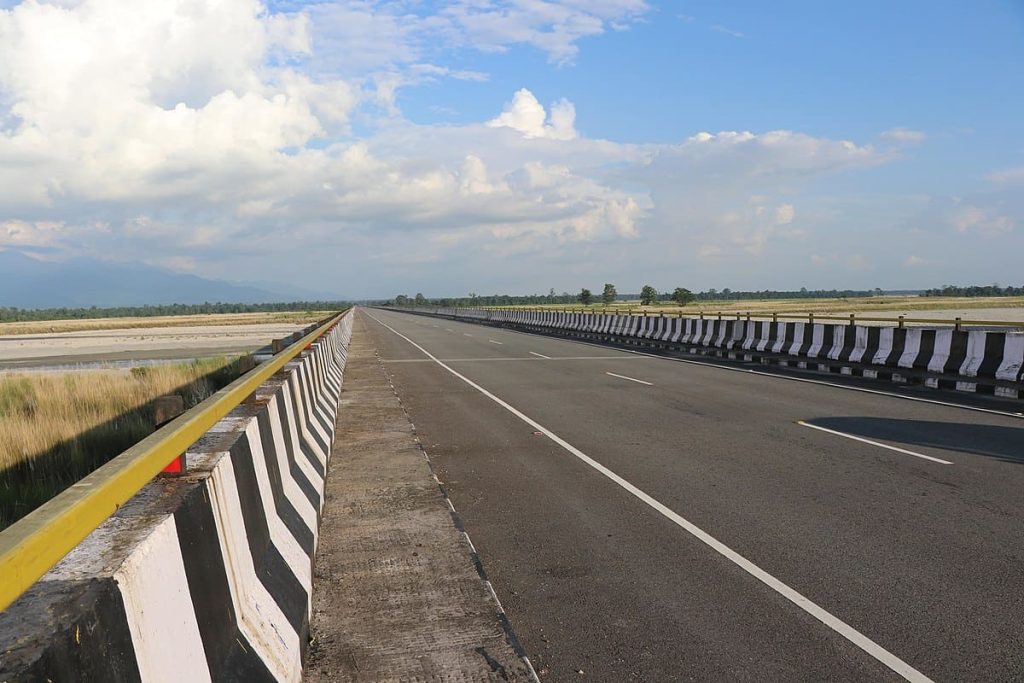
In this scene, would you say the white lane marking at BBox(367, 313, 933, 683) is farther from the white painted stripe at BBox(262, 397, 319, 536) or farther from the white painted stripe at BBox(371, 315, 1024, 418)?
the white painted stripe at BBox(371, 315, 1024, 418)

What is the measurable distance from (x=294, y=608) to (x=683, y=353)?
76.2ft

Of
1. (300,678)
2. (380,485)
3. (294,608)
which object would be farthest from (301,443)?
(300,678)

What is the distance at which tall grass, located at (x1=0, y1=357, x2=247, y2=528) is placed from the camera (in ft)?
22.2

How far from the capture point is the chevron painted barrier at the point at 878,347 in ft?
47.1

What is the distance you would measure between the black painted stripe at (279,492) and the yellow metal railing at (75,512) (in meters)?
1.51

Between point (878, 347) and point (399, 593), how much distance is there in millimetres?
16344

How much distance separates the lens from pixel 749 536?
591 cm

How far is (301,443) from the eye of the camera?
709 cm

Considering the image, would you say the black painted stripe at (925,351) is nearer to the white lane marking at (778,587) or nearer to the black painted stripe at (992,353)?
the black painted stripe at (992,353)

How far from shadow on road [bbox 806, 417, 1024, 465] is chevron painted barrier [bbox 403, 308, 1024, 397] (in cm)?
437

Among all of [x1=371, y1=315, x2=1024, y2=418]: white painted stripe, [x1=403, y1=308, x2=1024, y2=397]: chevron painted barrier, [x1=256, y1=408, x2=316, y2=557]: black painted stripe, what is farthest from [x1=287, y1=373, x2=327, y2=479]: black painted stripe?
[x1=403, y1=308, x2=1024, y2=397]: chevron painted barrier

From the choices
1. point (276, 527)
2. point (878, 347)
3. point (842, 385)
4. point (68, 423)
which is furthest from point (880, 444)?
point (68, 423)

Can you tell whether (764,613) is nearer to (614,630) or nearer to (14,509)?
(614,630)

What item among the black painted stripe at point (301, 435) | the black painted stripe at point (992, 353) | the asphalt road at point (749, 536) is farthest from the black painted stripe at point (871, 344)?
the black painted stripe at point (301, 435)
